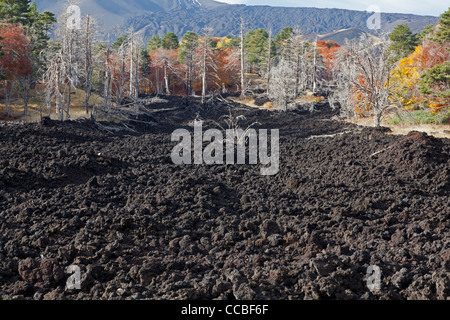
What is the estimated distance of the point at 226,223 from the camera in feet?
24.5

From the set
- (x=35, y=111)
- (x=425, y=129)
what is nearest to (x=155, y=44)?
(x=35, y=111)

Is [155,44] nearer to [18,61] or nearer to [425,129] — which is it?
[18,61]

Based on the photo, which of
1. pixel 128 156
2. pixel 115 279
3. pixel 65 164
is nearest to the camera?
pixel 115 279

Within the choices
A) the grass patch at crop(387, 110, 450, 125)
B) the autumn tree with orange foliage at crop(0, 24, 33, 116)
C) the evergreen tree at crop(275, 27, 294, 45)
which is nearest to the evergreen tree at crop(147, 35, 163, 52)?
the evergreen tree at crop(275, 27, 294, 45)

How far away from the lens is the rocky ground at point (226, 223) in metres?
4.88

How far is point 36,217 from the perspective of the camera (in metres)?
7.48

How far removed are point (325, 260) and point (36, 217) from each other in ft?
16.4

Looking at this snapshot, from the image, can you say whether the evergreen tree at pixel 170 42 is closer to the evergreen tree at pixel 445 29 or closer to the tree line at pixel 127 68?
the tree line at pixel 127 68

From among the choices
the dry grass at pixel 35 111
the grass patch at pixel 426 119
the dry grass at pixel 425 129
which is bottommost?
the dry grass at pixel 425 129

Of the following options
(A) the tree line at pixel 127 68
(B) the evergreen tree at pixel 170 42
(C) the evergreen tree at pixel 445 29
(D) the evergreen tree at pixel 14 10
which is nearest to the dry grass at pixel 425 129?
(A) the tree line at pixel 127 68

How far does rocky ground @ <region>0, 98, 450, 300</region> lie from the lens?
488 centimetres

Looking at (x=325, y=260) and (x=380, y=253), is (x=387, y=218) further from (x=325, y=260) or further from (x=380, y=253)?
(x=325, y=260)

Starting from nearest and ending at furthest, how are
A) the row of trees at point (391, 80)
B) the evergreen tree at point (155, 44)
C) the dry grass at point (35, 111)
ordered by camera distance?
the row of trees at point (391, 80) < the dry grass at point (35, 111) < the evergreen tree at point (155, 44)
